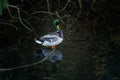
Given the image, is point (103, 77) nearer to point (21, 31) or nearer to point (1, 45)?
point (1, 45)

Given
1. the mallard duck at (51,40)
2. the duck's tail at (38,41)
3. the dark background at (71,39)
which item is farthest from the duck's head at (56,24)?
the duck's tail at (38,41)

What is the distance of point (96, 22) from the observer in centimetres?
1797

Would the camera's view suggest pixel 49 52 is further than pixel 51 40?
No

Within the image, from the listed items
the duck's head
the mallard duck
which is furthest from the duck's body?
the duck's head

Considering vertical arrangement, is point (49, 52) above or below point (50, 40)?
below

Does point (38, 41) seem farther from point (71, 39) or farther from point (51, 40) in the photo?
point (71, 39)

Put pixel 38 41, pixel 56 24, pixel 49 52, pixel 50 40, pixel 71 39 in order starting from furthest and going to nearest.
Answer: pixel 56 24, pixel 71 39, pixel 50 40, pixel 38 41, pixel 49 52

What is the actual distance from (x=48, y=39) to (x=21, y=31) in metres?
2.24

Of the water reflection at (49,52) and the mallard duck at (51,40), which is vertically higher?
the mallard duck at (51,40)

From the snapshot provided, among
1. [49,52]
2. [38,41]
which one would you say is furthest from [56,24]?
[49,52]

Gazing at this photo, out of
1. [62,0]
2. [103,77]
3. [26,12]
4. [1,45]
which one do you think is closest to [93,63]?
[103,77]

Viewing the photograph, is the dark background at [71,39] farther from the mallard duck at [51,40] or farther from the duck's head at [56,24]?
the duck's head at [56,24]

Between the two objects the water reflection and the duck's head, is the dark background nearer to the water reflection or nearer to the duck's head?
the water reflection

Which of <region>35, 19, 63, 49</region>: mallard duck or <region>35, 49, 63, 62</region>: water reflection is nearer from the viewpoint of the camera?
<region>35, 49, 63, 62</region>: water reflection
